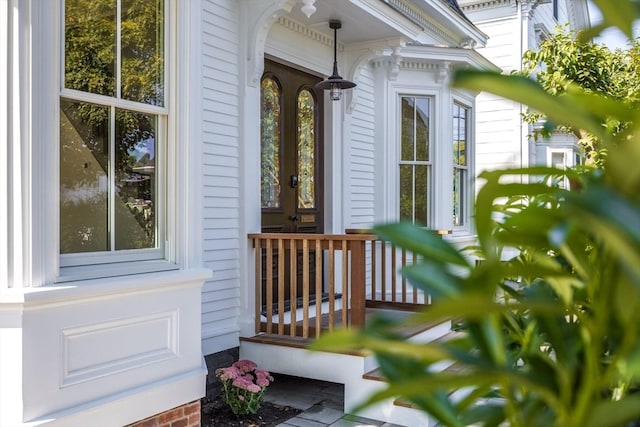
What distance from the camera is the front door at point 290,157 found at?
4980 millimetres

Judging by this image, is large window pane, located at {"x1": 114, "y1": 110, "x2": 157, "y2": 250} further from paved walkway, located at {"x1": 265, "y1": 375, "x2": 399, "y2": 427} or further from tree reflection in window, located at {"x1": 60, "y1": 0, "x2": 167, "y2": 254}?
paved walkway, located at {"x1": 265, "y1": 375, "x2": 399, "y2": 427}

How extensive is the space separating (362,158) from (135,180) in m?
3.54

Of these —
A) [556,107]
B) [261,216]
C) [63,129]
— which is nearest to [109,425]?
[63,129]

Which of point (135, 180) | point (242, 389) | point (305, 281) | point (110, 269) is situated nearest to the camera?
point (110, 269)

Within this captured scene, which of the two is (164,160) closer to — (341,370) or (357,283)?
(357,283)

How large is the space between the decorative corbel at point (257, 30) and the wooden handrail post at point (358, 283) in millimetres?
1597

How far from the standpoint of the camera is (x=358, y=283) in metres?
4.06

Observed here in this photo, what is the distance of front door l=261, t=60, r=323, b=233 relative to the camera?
16.4ft

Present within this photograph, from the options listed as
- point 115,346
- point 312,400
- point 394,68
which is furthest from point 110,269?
point 394,68

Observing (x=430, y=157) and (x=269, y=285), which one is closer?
(x=269, y=285)

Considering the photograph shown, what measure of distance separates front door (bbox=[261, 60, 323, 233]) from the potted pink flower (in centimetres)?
142

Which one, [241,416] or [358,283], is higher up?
[358,283]

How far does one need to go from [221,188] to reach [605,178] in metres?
3.70

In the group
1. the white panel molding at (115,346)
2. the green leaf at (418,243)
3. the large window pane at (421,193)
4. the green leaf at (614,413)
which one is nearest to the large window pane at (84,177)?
the white panel molding at (115,346)
